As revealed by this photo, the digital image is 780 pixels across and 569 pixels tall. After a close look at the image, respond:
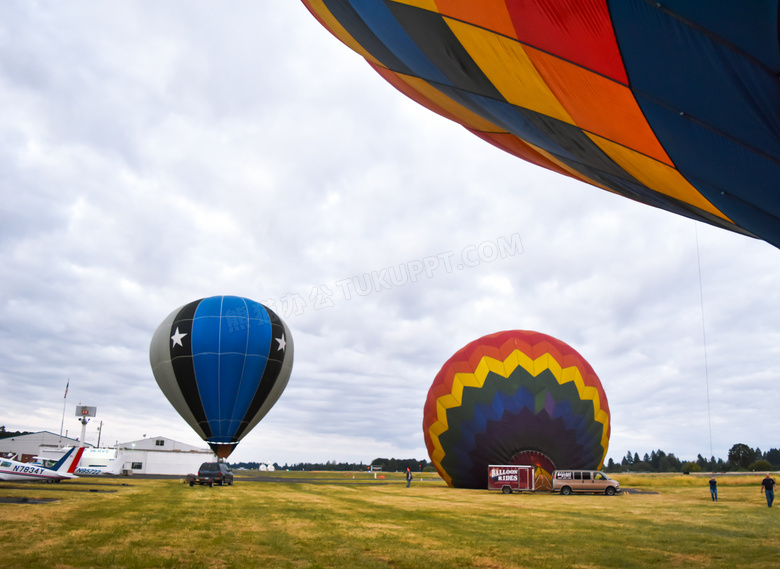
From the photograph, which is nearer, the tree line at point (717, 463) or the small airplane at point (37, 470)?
the small airplane at point (37, 470)

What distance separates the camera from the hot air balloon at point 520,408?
22.6 metres

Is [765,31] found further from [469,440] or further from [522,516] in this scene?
[469,440]

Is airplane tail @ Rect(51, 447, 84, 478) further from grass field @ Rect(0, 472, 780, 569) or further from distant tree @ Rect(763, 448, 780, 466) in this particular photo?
distant tree @ Rect(763, 448, 780, 466)

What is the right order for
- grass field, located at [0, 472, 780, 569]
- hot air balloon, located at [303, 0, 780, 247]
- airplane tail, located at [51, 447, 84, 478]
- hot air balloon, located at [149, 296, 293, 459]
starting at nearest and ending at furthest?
hot air balloon, located at [303, 0, 780, 247]
grass field, located at [0, 472, 780, 569]
hot air balloon, located at [149, 296, 293, 459]
airplane tail, located at [51, 447, 84, 478]

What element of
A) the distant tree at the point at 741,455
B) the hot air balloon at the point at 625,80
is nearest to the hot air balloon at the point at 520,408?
the hot air balloon at the point at 625,80

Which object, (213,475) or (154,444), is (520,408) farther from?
(154,444)

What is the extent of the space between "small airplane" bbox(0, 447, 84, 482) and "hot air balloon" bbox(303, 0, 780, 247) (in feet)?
86.7

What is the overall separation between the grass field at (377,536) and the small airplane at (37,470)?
40.2ft

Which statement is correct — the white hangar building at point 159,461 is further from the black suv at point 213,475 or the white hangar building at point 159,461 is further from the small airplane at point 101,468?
the black suv at point 213,475

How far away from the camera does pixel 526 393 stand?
2261 cm

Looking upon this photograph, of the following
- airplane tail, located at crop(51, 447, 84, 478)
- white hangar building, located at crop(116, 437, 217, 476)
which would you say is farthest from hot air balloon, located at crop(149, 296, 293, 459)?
white hangar building, located at crop(116, 437, 217, 476)

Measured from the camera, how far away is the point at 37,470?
1097 inches

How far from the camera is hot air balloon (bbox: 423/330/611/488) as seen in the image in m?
22.6

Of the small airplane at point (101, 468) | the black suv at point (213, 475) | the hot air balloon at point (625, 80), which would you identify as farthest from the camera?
the small airplane at point (101, 468)
